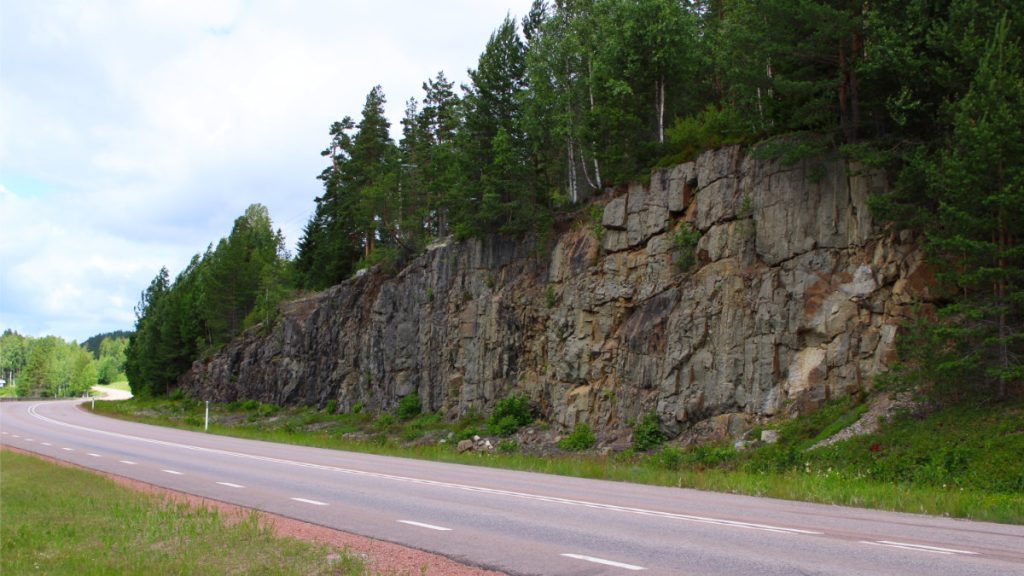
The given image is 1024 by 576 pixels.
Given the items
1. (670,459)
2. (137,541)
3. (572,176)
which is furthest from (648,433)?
(137,541)

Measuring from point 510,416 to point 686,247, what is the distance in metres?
11.1

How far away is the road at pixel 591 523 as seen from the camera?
8.02 metres

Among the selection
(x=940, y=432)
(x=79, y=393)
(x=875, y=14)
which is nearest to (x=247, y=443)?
(x=940, y=432)

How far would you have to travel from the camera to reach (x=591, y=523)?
10688mm

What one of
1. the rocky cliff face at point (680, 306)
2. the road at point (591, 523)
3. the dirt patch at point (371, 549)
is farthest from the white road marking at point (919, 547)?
the rocky cliff face at point (680, 306)

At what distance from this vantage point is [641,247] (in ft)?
97.3

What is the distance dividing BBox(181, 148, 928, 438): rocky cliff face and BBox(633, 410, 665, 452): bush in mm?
446

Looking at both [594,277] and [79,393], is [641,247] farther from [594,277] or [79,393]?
[79,393]

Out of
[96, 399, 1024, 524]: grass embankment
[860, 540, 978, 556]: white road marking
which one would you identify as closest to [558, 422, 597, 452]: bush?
[96, 399, 1024, 524]: grass embankment

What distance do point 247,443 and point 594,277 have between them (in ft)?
51.7

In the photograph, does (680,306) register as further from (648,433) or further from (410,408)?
(410,408)

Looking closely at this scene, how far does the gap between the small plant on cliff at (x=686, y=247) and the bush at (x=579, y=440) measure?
23.0 ft

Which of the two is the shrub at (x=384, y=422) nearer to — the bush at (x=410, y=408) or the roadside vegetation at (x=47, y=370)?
the bush at (x=410, y=408)

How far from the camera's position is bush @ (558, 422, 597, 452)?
27.8 m
